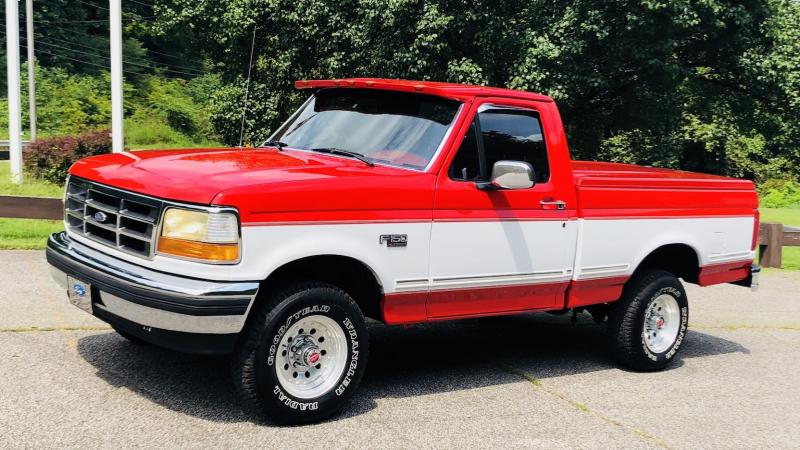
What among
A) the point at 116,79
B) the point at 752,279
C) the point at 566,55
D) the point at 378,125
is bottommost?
the point at 752,279

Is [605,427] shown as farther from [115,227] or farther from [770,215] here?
[770,215]

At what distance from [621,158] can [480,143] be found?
2767 cm

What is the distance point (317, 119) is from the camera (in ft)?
21.5

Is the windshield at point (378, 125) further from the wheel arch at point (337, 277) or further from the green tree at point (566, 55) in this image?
the green tree at point (566, 55)

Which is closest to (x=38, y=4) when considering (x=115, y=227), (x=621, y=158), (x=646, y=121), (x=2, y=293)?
(x=621, y=158)

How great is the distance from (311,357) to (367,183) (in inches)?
45.3

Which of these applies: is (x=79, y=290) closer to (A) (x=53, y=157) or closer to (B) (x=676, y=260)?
(B) (x=676, y=260)

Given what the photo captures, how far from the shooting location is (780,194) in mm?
36875

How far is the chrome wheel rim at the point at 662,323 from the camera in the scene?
7.22 m

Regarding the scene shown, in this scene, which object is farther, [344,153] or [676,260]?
[676,260]

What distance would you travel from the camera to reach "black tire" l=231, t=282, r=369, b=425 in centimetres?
498

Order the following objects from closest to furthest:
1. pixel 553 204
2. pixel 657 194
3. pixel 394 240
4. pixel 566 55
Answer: pixel 394 240 → pixel 553 204 → pixel 657 194 → pixel 566 55

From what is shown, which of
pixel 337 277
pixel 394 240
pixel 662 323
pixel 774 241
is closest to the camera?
pixel 394 240

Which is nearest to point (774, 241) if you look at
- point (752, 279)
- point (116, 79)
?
point (752, 279)
